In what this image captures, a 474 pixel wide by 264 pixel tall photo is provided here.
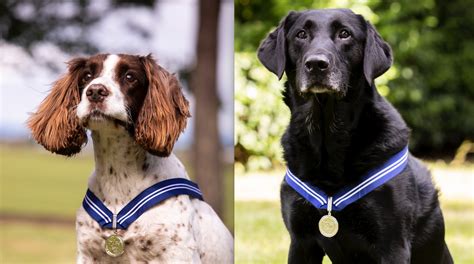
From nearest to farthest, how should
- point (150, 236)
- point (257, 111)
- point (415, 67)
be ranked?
point (150, 236) < point (257, 111) < point (415, 67)

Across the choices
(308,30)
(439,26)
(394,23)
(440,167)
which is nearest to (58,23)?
(308,30)

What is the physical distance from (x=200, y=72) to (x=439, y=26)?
675 centimetres

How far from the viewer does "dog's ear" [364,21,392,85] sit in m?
3.00

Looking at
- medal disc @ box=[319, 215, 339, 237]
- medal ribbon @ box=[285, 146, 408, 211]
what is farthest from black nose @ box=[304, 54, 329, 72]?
medal disc @ box=[319, 215, 339, 237]

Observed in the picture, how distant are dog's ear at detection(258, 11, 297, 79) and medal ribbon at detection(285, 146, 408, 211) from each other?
0.49 m

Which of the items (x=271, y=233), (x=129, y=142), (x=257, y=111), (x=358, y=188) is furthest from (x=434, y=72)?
(x=129, y=142)

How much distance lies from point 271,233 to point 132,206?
2500 millimetres

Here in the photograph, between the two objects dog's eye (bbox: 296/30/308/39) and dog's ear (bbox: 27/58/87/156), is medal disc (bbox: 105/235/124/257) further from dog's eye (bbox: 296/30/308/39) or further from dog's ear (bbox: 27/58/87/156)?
dog's eye (bbox: 296/30/308/39)

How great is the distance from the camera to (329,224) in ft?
9.95

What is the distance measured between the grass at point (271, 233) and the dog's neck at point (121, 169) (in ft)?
3.61

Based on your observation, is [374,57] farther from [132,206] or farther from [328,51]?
[132,206]

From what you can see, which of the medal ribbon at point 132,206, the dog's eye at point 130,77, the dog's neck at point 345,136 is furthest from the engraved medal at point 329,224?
the dog's eye at point 130,77

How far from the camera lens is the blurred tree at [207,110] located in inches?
208

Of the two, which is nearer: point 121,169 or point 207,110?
point 121,169
